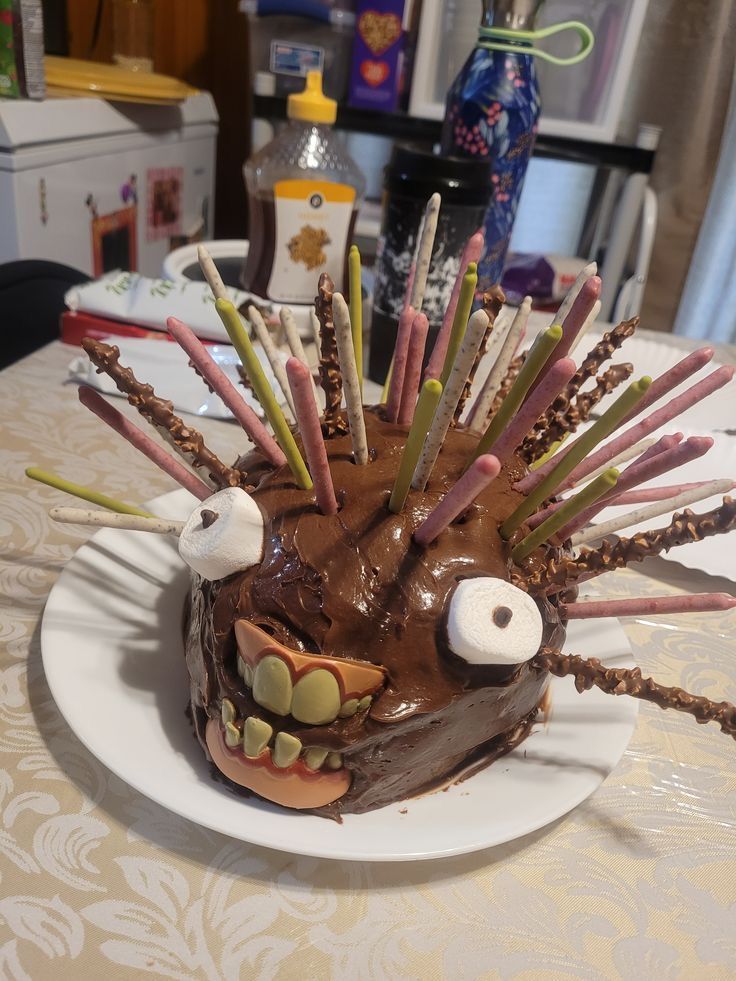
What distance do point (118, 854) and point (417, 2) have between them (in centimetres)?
204

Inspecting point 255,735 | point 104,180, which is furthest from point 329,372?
point 104,180

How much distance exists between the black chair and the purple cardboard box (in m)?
1.05

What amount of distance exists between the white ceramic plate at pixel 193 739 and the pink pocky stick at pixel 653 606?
3.7 inches

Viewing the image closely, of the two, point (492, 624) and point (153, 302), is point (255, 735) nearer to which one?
point (492, 624)

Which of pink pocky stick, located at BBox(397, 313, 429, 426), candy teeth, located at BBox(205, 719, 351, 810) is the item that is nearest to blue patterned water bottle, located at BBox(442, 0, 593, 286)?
pink pocky stick, located at BBox(397, 313, 429, 426)

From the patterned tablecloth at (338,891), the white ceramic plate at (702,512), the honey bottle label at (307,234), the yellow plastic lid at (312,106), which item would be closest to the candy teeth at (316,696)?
the patterned tablecloth at (338,891)

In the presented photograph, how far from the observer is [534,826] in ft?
1.38

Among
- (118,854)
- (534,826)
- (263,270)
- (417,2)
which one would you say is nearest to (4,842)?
(118,854)

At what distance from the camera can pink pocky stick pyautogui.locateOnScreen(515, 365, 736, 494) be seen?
43 centimetres

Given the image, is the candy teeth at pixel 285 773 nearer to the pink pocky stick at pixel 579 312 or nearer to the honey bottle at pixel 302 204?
the pink pocky stick at pixel 579 312

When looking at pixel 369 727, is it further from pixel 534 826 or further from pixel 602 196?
pixel 602 196

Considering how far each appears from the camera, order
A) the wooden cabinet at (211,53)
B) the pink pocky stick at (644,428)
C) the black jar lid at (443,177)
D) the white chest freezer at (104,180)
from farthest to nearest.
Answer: the wooden cabinet at (211,53) → the white chest freezer at (104,180) → the black jar lid at (443,177) → the pink pocky stick at (644,428)

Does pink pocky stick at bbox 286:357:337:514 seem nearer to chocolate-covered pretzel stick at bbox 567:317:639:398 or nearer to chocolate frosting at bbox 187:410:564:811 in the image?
chocolate frosting at bbox 187:410:564:811

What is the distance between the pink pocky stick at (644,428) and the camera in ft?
1.42
